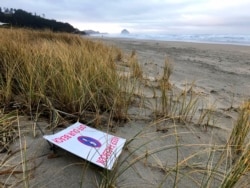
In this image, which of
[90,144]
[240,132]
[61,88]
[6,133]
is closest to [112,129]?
[90,144]

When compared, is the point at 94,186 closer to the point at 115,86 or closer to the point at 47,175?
the point at 47,175

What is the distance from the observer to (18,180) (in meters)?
1.30

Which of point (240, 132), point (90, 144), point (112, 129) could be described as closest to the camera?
point (90, 144)

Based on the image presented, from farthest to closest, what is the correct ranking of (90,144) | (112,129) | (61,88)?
(61,88) → (112,129) → (90,144)

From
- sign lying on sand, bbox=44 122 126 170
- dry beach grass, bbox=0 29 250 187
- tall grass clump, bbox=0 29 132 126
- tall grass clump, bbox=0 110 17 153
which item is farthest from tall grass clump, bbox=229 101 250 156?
tall grass clump, bbox=0 110 17 153

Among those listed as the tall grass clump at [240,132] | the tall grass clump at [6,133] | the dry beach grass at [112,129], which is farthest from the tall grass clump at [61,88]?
the tall grass clump at [240,132]

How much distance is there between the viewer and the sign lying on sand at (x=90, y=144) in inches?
55.0

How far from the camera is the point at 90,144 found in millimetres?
1571

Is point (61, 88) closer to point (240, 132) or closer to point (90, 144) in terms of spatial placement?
point (90, 144)

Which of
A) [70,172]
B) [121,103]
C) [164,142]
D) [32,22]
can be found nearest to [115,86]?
[121,103]

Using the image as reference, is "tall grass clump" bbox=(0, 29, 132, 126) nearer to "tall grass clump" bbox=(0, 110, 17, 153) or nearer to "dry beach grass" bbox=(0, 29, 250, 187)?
"dry beach grass" bbox=(0, 29, 250, 187)

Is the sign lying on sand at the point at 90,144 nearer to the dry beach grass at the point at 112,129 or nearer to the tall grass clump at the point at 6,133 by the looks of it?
the dry beach grass at the point at 112,129

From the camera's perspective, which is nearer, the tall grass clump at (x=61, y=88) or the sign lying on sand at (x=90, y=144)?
the sign lying on sand at (x=90, y=144)

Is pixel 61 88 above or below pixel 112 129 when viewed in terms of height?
above
